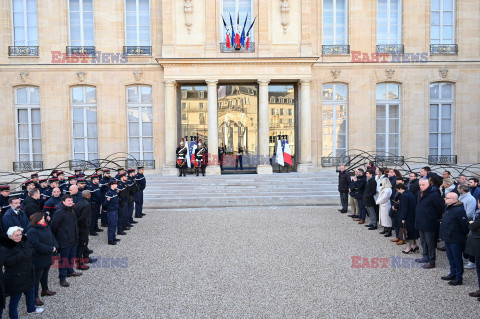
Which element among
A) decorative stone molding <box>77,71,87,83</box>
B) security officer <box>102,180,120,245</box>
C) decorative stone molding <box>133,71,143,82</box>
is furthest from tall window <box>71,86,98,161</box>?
security officer <box>102,180,120,245</box>

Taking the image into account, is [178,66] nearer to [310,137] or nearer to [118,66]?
[118,66]

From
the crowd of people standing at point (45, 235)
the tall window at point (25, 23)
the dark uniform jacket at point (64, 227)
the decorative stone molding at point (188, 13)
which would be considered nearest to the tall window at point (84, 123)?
the tall window at point (25, 23)

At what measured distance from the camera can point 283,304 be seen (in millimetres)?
5551

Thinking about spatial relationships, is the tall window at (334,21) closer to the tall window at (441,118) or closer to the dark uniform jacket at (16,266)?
the tall window at (441,118)

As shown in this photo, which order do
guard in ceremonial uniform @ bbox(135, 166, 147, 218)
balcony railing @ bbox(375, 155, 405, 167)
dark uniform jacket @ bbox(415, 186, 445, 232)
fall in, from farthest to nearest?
balcony railing @ bbox(375, 155, 405, 167)
guard in ceremonial uniform @ bbox(135, 166, 147, 218)
dark uniform jacket @ bbox(415, 186, 445, 232)

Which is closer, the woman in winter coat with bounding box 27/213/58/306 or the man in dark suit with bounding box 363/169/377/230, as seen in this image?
the woman in winter coat with bounding box 27/213/58/306

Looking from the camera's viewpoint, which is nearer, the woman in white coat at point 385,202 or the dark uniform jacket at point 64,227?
the dark uniform jacket at point 64,227

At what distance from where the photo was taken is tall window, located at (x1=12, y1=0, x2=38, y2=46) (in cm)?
1944

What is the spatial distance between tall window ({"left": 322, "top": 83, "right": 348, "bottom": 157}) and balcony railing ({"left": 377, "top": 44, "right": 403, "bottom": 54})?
2792 mm

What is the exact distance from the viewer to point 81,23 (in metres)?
19.6

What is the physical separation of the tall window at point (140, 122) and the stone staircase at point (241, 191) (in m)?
2.57

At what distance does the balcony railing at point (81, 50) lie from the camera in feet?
63.8

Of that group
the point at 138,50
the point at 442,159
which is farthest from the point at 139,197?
the point at 442,159

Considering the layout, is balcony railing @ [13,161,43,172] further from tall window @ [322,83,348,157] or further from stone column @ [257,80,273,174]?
tall window @ [322,83,348,157]
